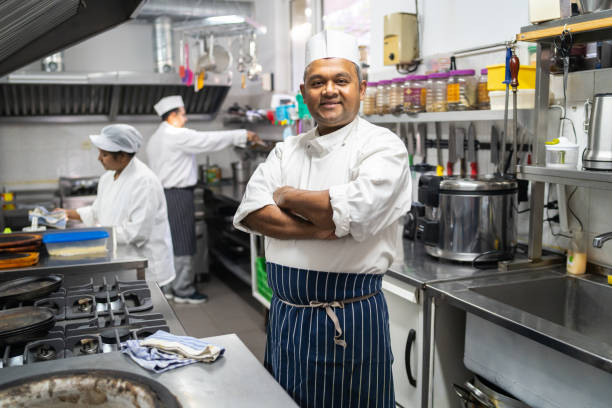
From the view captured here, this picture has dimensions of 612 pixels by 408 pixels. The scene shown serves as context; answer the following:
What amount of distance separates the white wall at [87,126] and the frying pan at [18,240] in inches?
125

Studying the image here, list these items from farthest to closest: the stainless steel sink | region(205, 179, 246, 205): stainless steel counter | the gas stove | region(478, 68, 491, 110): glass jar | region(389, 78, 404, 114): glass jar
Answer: region(205, 179, 246, 205): stainless steel counter < region(389, 78, 404, 114): glass jar < region(478, 68, 491, 110): glass jar < the stainless steel sink < the gas stove

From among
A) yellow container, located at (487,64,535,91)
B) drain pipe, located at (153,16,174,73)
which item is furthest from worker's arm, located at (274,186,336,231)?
drain pipe, located at (153,16,174,73)

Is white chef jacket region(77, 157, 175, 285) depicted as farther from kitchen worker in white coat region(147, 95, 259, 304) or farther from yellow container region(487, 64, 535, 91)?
yellow container region(487, 64, 535, 91)

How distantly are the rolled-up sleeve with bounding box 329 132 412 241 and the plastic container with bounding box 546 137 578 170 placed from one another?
0.70 meters

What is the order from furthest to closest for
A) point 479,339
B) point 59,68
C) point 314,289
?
point 59,68
point 479,339
point 314,289

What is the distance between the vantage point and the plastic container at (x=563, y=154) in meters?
2.01

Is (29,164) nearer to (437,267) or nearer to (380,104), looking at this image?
(380,104)

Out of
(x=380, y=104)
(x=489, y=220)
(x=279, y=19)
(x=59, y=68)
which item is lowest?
(x=489, y=220)

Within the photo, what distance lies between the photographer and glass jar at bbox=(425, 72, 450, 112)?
2748mm

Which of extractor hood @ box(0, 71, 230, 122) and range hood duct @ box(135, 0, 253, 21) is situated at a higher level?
range hood duct @ box(135, 0, 253, 21)

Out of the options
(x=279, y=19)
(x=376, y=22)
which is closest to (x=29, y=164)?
(x=279, y=19)

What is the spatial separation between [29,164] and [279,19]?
9.38ft

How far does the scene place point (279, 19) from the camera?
18.0ft

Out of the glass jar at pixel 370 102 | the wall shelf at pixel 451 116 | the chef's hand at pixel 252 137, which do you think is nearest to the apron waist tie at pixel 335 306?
the wall shelf at pixel 451 116
